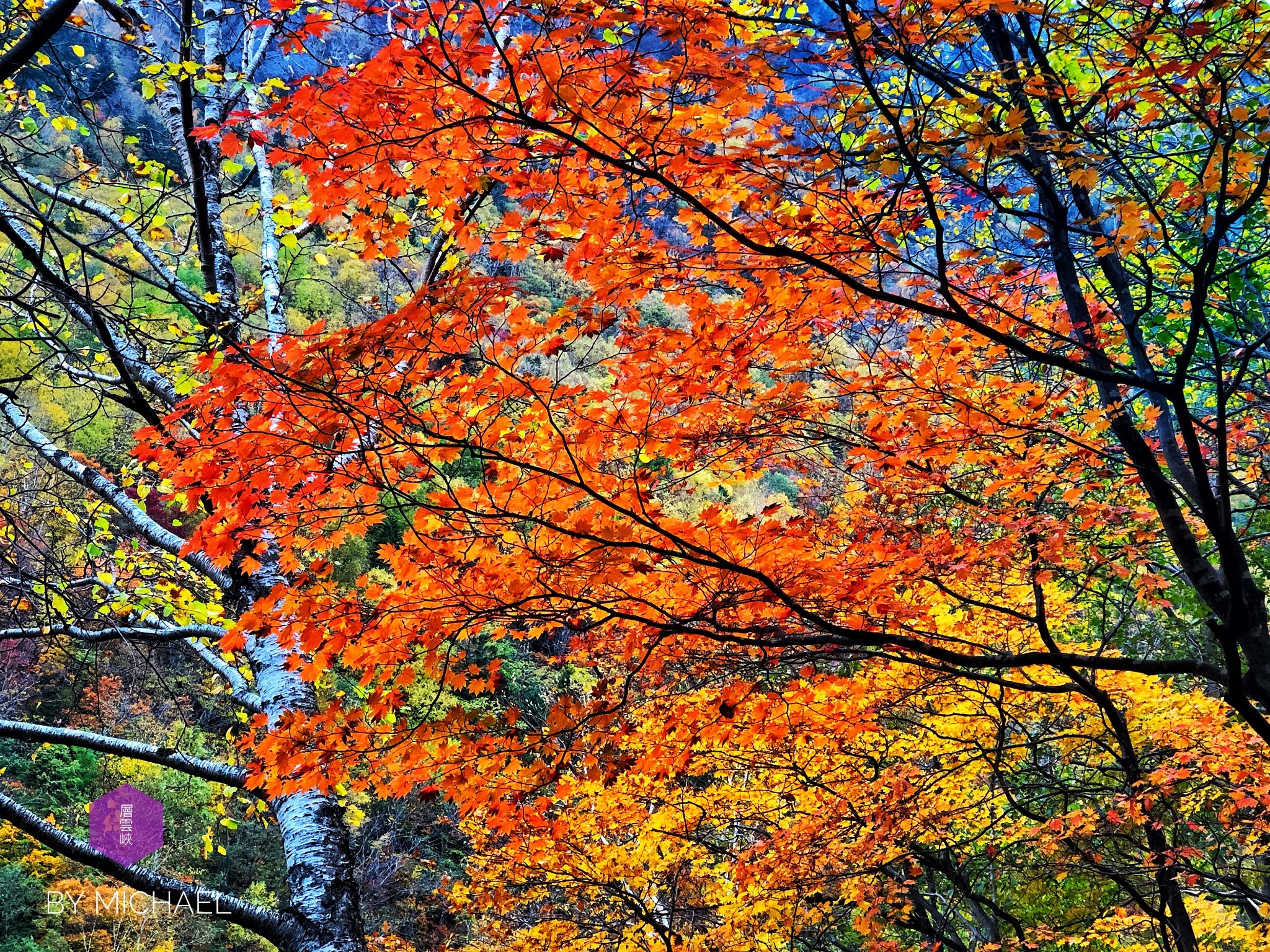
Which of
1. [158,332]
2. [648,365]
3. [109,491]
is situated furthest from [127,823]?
[648,365]

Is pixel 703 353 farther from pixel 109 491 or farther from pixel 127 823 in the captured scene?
pixel 127 823

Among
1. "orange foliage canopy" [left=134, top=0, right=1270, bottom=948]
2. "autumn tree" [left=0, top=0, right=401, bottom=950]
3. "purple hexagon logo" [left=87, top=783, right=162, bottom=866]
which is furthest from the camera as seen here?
"purple hexagon logo" [left=87, top=783, right=162, bottom=866]

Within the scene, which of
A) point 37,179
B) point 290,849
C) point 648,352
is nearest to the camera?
point 648,352

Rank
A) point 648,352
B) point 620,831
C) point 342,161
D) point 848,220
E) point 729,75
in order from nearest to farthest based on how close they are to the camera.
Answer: point 729,75 → point 342,161 → point 848,220 → point 648,352 → point 620,831

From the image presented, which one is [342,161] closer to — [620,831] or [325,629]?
[325,629]

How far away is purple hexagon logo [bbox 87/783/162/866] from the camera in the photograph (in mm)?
13312

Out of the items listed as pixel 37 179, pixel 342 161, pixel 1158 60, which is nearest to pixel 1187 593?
pixel 1158 60

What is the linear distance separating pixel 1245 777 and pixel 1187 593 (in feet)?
9.35

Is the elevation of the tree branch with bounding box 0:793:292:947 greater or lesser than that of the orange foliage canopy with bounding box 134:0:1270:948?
lesser

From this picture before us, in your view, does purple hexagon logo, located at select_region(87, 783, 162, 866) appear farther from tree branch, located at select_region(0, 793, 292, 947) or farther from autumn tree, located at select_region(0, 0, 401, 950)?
tree branch, located at select_region(0, 793, 292, 947)

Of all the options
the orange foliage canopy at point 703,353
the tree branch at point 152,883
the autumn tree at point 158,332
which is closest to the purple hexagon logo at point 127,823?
the autumn tree at point 158,332

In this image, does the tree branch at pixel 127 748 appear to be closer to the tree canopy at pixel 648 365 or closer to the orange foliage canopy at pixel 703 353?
the tree canopy at pixel 648 365

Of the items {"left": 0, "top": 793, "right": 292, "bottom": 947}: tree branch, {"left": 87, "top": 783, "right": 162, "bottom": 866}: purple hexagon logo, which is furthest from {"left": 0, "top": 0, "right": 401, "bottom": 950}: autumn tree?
{"left": 87, "top": 783, "right": 162, "bottom": 866}: purple hexagon logo

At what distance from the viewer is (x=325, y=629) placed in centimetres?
304
